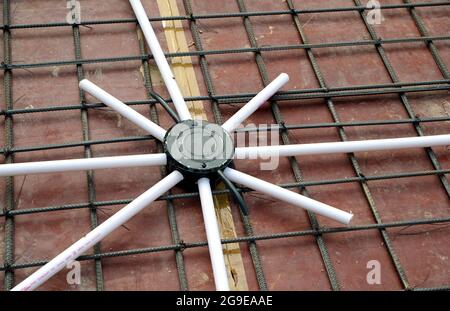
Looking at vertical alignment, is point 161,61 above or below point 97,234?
above

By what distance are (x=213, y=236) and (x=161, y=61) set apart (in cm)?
70

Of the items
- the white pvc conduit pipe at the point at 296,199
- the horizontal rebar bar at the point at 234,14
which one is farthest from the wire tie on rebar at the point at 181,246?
the horizontal rebar bar at the point at 234,14

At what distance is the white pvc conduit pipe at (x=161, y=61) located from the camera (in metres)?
Answer: 2.10

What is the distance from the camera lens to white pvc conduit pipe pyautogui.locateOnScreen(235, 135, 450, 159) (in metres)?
2.03

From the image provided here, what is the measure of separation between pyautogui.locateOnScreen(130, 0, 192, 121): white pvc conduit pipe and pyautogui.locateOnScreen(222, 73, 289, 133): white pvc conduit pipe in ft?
0.46

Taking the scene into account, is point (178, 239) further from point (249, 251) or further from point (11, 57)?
point (11, 57)

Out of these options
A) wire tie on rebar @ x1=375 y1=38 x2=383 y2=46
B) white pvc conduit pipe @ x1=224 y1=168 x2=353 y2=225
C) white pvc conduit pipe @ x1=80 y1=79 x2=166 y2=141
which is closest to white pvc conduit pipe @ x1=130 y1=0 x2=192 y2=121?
white pvc conduit pipe @ x1=80 y1=79 x2=166 y2=141

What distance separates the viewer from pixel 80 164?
189 centimetres

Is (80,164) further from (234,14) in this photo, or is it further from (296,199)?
(234,14)

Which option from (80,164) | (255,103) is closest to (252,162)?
(255,103)

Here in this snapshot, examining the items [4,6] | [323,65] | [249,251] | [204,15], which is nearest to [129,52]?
[204,15]

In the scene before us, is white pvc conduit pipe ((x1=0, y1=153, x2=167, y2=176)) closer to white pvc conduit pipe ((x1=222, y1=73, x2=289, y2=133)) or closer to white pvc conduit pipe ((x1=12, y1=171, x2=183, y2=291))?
white pvc conduit pipe ((x1=12, y1=171, x2=183, y2=291))

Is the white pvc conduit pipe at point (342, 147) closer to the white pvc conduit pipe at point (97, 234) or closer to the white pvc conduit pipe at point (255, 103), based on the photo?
the white pvc conduit pipe at point (255, 103)

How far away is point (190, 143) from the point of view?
199 cm
